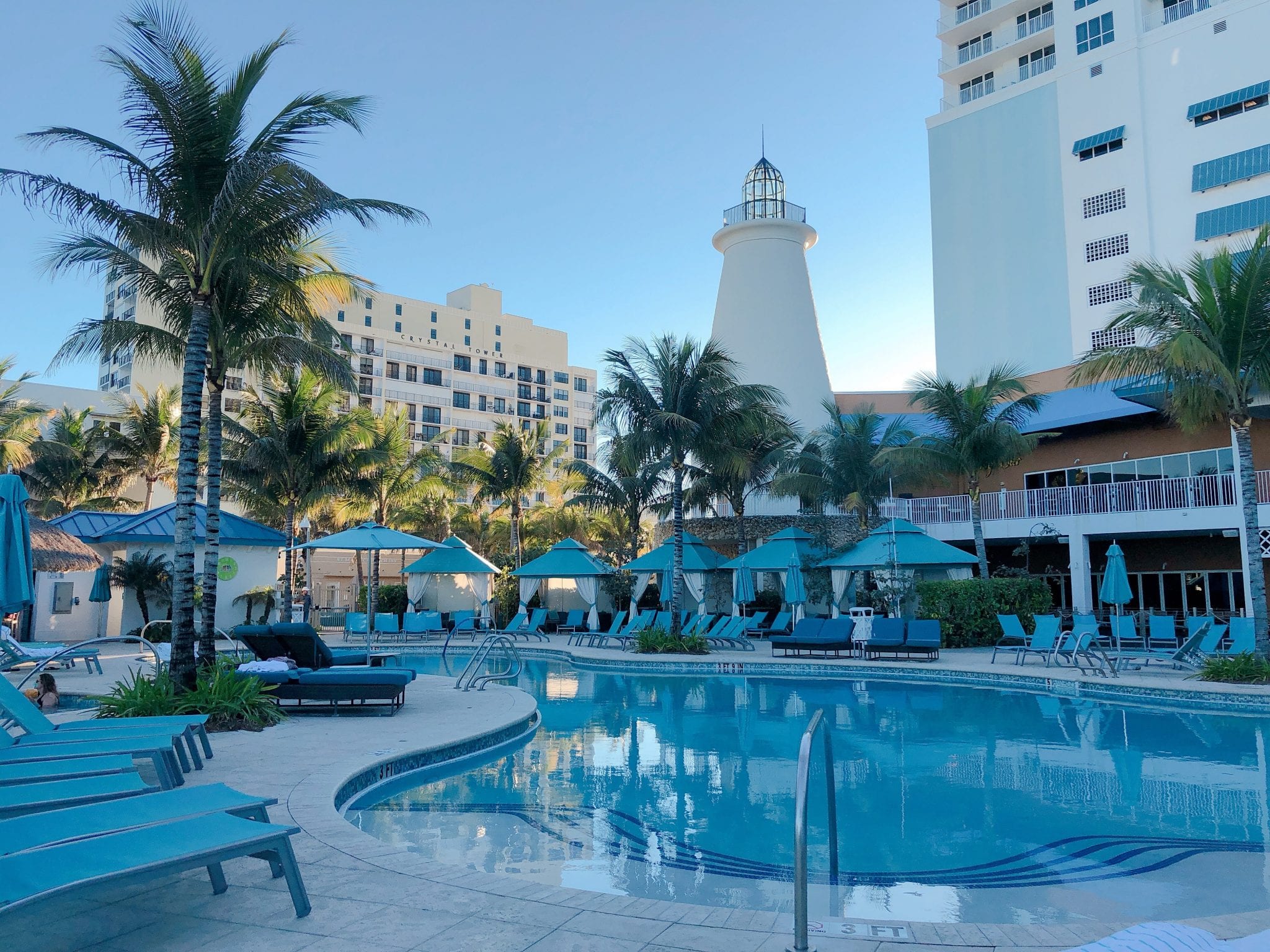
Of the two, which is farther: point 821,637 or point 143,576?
point 143,576

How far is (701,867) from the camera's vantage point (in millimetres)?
5512

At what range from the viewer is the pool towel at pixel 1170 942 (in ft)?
6.95

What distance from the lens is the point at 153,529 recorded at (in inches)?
855

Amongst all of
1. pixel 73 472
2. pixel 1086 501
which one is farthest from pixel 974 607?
pixel 73 472

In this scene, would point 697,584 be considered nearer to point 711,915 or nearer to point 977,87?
point 711,915

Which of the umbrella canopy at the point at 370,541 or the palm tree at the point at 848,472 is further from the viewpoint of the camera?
the palm tree at the point at 848,472

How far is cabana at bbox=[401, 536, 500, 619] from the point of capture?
2483cm

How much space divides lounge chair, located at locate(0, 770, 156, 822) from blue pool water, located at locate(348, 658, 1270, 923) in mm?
2091

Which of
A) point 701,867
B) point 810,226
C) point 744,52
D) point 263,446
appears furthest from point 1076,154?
point 701,867

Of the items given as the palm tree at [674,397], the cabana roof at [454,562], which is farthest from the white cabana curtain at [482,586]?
the palm tree at [674,397]

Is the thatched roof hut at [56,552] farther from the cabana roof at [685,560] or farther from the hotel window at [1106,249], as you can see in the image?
the hotel window at [1106,249]

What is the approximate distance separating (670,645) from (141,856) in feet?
52.9

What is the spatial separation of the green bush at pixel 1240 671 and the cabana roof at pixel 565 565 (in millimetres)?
15083

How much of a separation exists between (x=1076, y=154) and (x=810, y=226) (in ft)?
36.2
